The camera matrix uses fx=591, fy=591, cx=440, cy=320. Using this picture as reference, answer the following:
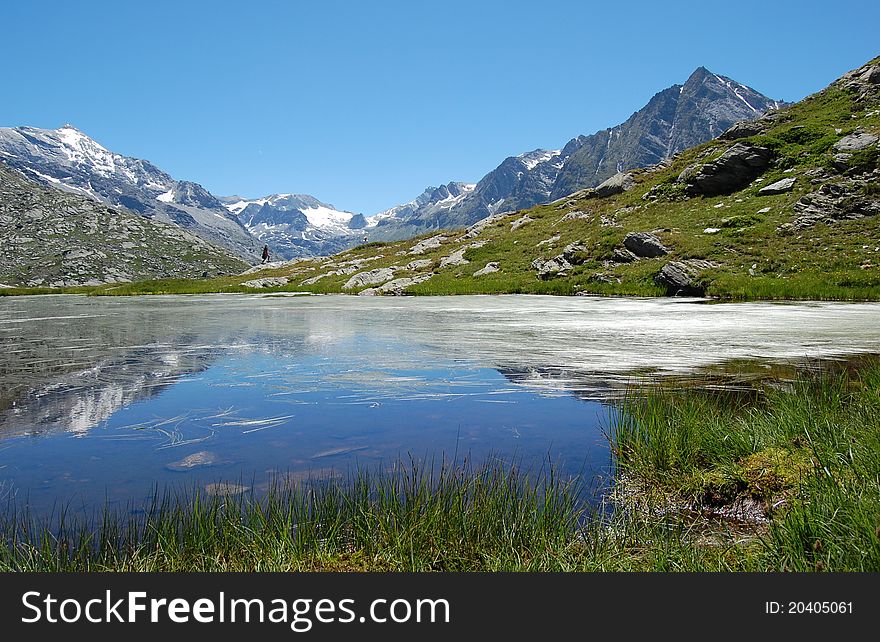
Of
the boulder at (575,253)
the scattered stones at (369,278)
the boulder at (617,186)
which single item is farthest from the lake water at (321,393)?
the boulder at (617,186)

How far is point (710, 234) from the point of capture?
146 ft

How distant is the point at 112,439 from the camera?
298 inches

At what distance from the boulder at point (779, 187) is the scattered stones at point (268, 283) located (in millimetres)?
52602

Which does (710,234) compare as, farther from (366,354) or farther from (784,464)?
(784,464)

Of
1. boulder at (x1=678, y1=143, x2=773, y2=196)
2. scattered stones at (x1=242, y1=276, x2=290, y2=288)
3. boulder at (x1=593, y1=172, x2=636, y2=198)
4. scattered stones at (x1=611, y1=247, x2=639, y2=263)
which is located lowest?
scattered stones at (x1=242, y1=276, x2=290, y2=288)

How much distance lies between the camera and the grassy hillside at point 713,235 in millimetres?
36188

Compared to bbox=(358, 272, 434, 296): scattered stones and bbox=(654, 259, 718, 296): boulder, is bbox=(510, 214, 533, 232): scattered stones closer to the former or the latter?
bbox=(358, 272, 434, 296): scattered stones

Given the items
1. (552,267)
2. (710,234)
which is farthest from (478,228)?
(710,234)

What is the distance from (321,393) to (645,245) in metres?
39.1

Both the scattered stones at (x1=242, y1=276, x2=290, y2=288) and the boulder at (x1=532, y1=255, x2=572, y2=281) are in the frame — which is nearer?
the boulder at (x1=532, y1=255, x2=572, y2=281)

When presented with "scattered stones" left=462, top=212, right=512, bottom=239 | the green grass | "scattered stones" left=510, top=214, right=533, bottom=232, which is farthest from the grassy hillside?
the green grass

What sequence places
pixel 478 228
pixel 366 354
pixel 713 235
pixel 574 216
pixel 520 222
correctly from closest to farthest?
pixel 366 354 < pixel 713 235 < pixel 574 216 < pixel 520 222 < pixel 478 228

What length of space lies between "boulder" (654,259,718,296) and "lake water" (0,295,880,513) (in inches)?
579

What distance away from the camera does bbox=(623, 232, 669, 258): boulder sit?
43.9 meters
